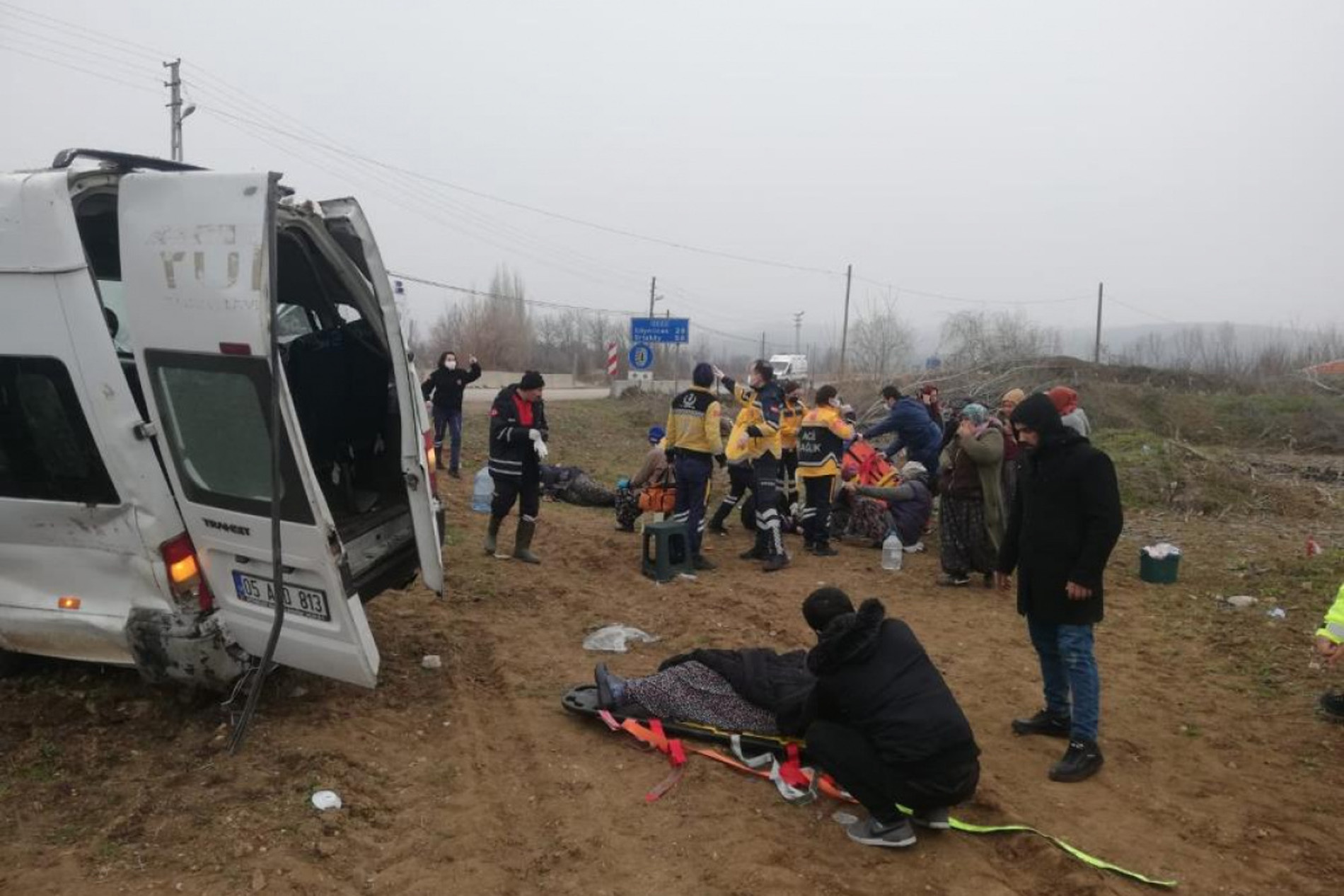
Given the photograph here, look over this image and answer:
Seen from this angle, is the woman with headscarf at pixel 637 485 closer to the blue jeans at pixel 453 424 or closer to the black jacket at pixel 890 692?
the blue jeans at pixel 453 424

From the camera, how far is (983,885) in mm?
3438

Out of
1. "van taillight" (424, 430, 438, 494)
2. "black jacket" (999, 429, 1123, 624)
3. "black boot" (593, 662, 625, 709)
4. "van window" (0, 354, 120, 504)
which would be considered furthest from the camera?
"van taillight" (424, 430, 438, 494)

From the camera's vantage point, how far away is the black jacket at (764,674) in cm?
439

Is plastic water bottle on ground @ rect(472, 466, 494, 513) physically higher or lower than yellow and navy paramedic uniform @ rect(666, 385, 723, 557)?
lower

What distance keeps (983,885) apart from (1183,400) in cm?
2318

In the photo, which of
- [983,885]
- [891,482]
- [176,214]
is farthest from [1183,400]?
[176,214]

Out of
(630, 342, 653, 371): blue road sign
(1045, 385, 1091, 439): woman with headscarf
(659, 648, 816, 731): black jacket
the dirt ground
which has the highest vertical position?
(1045, 385, 1091, 439): woman with headscarf

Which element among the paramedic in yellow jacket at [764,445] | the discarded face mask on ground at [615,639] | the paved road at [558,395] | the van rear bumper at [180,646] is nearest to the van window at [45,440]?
the van rear bumper at [180,646]

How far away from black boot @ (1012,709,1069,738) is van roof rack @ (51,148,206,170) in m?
5.16

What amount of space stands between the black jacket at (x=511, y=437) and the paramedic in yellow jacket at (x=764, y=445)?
2.00m

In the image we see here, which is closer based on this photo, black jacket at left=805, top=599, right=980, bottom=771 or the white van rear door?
black jacket at left=805, top=599, right=980, bottom=771

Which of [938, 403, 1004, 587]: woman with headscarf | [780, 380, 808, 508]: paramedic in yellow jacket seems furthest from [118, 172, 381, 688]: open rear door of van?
[780, 380, 808, 508]: paramedic in yellow jacket

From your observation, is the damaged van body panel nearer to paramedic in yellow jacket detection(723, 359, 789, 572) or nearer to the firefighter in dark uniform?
the firefighter in dark uniform

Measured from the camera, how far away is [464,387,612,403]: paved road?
25531 mm
